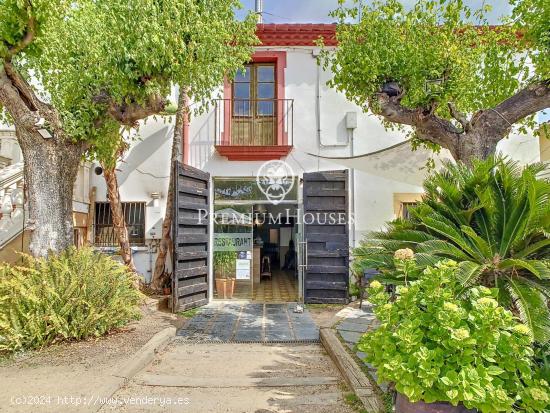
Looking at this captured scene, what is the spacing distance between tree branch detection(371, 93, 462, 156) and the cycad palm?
1.69 m

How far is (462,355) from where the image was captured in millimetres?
2320

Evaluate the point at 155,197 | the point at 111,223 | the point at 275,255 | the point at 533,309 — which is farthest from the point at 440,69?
the point at 275,255

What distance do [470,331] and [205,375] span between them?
2.76m

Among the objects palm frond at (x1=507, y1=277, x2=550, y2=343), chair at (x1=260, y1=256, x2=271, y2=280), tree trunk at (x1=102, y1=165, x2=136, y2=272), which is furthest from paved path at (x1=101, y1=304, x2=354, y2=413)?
chair at (x1=260, y1=256, x2=271, y2=280)

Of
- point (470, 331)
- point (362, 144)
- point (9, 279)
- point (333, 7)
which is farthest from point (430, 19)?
point (9, 279)

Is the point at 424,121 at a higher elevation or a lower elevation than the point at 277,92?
lower

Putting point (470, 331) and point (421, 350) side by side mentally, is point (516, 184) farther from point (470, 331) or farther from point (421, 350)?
point (421, 350)

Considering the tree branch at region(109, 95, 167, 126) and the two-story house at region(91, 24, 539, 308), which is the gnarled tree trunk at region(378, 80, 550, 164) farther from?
the tree branch at region(109, 95, 167, 126)

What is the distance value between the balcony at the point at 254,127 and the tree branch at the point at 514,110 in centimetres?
421

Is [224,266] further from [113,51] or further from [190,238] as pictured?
[113,51]

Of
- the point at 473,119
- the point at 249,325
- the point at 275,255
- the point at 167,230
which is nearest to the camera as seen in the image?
the point at 473,119

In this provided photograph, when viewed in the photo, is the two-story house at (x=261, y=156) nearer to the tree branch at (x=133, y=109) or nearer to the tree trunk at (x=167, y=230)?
the tree trunk at (x=167, y=230)

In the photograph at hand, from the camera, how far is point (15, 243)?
7215mm

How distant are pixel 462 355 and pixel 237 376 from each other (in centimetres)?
243
